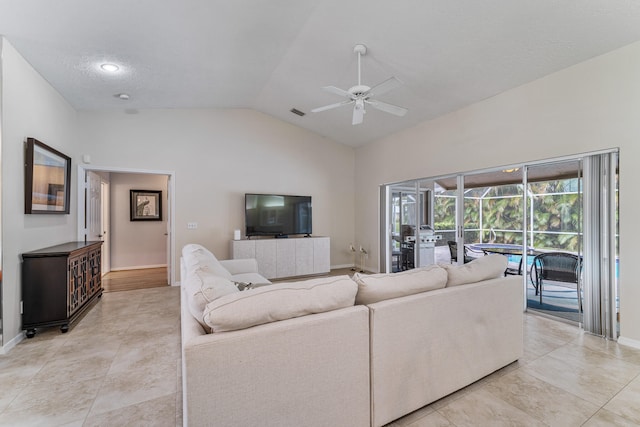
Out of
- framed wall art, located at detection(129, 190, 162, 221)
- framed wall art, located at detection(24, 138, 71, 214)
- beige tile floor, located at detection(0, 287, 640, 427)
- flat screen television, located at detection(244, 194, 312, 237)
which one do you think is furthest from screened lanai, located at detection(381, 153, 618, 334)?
framed wall art, located at detection(129, 190, 162, 221)

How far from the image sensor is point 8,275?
8.86 feet

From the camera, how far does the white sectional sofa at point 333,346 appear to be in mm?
1260

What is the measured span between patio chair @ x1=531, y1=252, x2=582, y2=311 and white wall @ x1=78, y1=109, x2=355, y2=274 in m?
3.80

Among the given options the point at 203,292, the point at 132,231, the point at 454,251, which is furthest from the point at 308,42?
the point at 132,231

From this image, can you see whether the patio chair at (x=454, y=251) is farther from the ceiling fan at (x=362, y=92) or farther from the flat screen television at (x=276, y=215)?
the flat screen television at (x=276, y=215)

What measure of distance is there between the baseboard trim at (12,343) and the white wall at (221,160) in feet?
8.14

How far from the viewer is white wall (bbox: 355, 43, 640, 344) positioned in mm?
2830

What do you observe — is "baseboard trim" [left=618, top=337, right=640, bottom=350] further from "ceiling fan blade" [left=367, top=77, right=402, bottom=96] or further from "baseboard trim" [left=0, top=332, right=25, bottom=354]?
"baseboard trim" [left=0, top=332, right=25, bottom=354]

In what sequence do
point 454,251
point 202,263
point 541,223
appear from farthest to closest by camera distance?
point 454,251 → point 541,223 → point 202,263

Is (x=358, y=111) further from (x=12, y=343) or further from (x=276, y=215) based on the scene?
(x=12, y=343)

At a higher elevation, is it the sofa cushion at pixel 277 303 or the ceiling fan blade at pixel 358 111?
the ceiling fan blade at pixel 358 111

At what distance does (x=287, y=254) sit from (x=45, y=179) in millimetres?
3634

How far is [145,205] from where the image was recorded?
273 inches

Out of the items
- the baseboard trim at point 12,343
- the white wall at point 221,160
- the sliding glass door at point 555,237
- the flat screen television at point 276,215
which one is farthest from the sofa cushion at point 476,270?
the white wall at point 221,160
